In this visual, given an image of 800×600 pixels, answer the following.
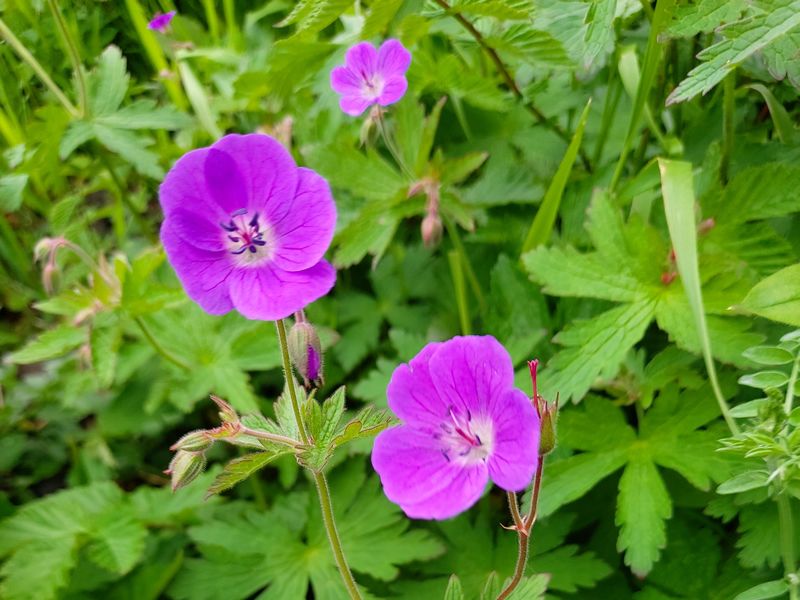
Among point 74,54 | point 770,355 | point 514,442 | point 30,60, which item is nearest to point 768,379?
point 770,355

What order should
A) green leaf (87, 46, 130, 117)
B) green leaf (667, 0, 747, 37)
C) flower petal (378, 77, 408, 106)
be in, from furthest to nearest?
green leaf (87, 46, 130, 117), flower petal (378, 77, 408, 106), green leaf (667, 0, 747, 37)

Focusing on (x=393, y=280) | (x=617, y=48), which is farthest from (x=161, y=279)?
(x=617, y=48)

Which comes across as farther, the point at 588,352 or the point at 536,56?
the point at 536,56

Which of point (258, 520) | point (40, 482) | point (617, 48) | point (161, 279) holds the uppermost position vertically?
point (617, 48)

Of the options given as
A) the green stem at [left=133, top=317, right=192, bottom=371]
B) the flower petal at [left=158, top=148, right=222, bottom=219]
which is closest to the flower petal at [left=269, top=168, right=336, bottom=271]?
the flower petal at [left=158, top=148, right=222, bottom=219]

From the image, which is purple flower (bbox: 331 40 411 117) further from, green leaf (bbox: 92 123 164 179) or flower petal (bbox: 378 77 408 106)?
green leaf (bbox: 92 123 164 179)

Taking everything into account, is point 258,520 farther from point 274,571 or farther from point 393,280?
point 393,280

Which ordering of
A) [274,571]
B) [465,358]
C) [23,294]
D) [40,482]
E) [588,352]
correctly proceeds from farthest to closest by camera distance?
[23,294] < [40,482] < [274,571] < [588,352] < [465,358]

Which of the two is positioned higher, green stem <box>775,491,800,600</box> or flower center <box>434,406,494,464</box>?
flower center <box>434,406,494,464</box>
